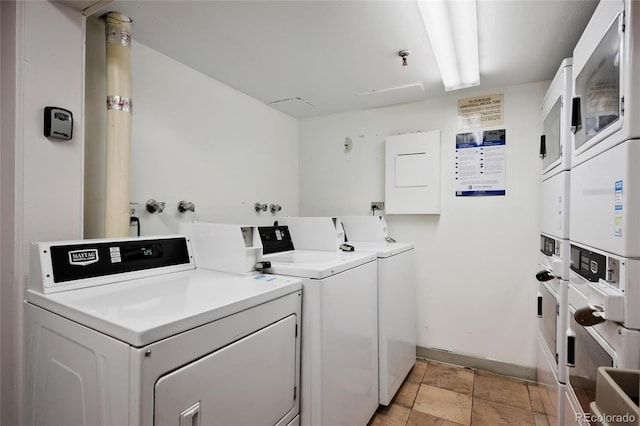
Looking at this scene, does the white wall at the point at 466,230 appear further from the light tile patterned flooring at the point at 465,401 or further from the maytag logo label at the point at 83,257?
the maytag logo label at the point at 83,257

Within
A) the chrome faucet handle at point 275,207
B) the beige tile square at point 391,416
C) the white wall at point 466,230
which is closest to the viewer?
the beige tile square at point 391,416

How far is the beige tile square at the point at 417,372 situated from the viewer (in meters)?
2.45

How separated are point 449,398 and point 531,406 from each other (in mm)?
521

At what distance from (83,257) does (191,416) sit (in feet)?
2.64

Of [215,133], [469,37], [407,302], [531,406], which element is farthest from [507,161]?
[215,133]

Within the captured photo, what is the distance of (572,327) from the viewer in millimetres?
1422

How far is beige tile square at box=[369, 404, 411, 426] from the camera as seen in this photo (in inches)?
76.9

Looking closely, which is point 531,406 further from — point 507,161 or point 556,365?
point 507,161

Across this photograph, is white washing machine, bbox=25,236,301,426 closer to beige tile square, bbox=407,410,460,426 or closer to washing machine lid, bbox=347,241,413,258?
washing machine lid, bbox=347,241,413,258

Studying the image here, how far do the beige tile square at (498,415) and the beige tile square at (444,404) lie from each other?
50 millimetres

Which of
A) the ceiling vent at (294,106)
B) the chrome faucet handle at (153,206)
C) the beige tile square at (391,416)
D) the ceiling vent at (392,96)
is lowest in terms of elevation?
the beige tile square at (391,416)

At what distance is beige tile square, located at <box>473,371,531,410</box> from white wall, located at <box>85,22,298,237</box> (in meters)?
2.20

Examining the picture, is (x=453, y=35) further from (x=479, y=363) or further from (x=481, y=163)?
(x=479, y=363)

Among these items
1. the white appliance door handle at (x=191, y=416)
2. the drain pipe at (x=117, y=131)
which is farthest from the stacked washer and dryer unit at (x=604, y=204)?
the drain pipe at (x=117, y=131)
